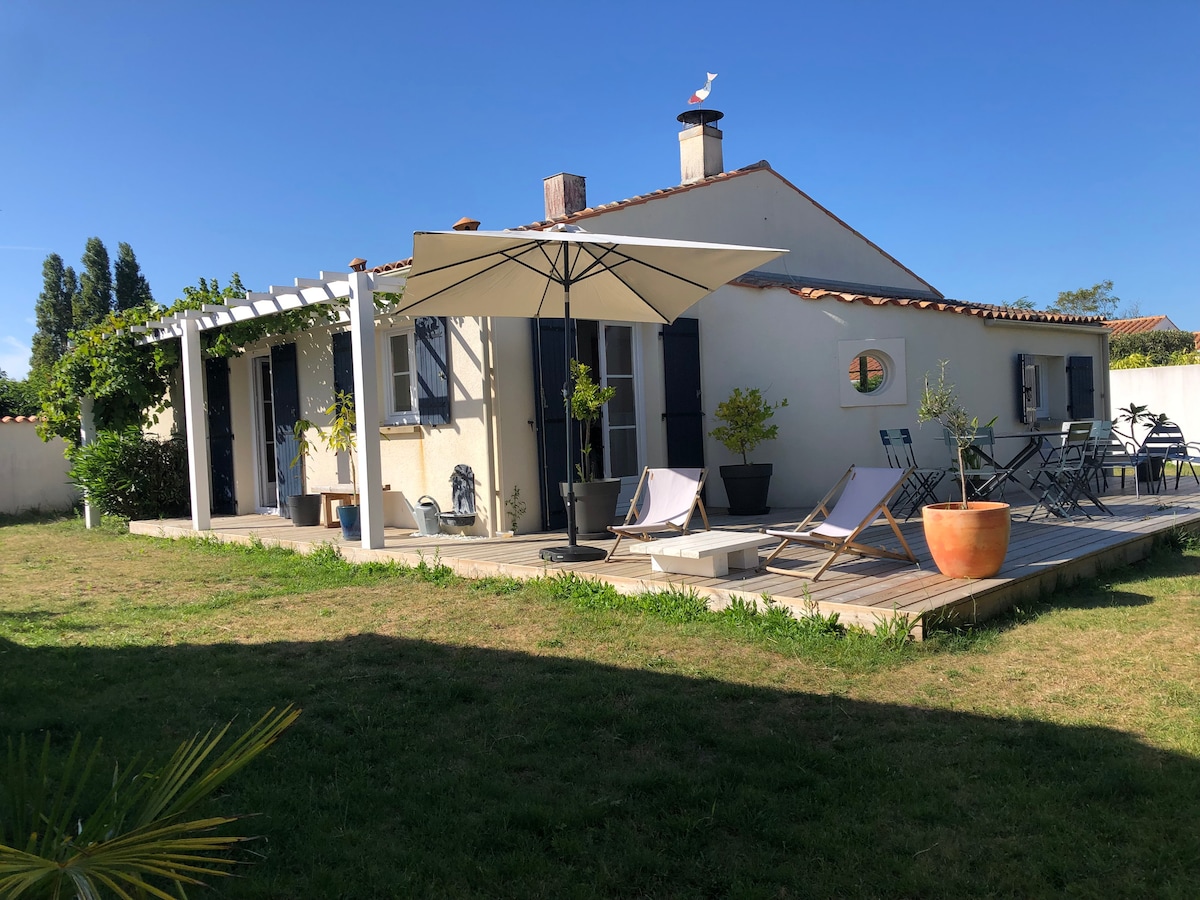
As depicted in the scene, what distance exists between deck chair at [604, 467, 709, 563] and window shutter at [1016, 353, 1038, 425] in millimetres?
6432

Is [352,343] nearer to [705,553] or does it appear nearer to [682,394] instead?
[682,394]

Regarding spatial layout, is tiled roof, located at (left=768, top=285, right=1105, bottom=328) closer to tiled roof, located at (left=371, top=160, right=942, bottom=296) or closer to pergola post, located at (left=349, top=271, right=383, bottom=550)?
tiled roof, located at (left=371, top=160, right=942, bottom=296)

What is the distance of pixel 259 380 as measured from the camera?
1228cm

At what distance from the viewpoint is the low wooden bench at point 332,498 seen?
1020 centimetres

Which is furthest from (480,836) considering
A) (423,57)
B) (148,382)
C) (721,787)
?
(423,57)

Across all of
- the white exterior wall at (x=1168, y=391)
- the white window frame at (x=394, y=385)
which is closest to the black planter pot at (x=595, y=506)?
the white window frame at (x=394, y=385)

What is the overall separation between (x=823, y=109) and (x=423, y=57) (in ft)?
20.7

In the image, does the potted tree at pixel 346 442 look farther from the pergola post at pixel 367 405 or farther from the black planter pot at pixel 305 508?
the pergola post at pixel 367 405

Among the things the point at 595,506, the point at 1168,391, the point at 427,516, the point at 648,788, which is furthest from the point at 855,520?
the point at 1168,391

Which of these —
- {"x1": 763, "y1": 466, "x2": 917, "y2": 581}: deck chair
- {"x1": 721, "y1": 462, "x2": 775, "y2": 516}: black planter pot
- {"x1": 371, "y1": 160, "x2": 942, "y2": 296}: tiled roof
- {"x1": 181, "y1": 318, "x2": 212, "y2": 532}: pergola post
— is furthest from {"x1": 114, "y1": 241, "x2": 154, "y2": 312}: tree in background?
{"x1": 763, "y1": 466, "x2": 917, "y2": 581}: deck chair

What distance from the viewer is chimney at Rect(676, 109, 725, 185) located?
39.0 ft

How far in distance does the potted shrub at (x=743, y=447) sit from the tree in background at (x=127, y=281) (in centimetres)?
4466

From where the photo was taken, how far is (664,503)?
7254 mm

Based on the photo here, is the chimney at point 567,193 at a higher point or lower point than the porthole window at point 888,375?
higher
